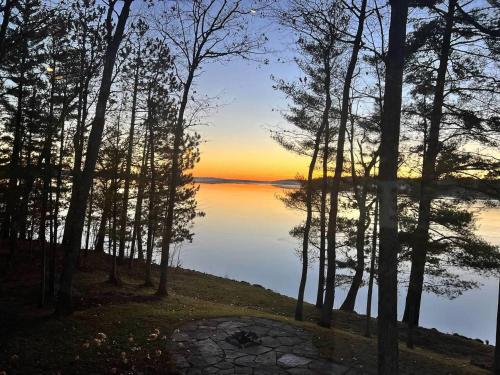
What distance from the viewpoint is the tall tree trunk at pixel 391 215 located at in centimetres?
495

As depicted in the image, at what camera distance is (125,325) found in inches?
321

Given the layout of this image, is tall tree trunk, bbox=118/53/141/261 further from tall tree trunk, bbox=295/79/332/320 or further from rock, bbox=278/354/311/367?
rock, bbox=278/354/311/367

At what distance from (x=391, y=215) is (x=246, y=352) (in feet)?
14.1

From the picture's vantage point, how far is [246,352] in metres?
7.35

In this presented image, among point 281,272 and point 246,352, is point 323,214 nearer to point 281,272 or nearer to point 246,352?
point 246,352

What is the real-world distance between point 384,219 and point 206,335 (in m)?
5.22

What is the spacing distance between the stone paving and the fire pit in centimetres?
3

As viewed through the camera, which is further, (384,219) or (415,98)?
(415,98)

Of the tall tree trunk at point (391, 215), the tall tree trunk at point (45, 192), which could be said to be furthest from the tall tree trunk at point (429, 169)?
the tall tree trunk at point (45, 192)

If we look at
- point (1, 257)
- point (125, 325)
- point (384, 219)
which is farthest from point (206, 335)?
point (1, 257)

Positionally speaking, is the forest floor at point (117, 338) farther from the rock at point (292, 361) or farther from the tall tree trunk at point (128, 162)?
the tall tree trunk at point (128, 162)

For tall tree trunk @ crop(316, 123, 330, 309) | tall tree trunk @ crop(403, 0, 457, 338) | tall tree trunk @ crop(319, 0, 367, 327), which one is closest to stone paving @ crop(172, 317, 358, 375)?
tall tree trunk @ crop(319, 0, 367, 327)

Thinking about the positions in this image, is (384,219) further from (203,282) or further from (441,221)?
(203,282)

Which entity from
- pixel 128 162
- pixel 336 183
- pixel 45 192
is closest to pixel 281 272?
pixel 128 162
